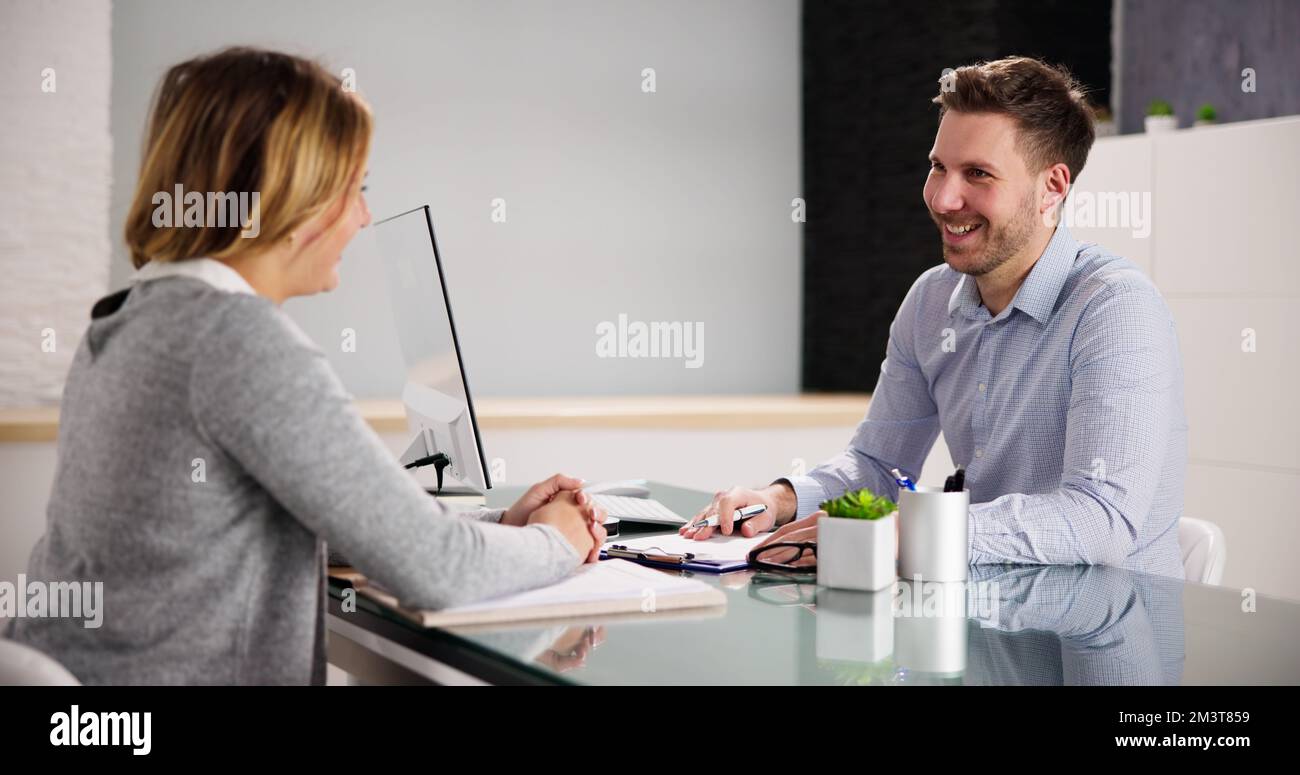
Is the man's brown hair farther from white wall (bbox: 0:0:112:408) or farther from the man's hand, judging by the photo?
white wall (bbox: 0:0:112:408)

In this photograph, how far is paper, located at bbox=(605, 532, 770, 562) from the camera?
1.72 meters

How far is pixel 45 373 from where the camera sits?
399 centimetres

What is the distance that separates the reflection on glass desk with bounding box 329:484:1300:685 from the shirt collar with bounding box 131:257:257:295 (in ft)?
1.27

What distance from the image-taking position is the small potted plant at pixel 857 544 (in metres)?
1.49

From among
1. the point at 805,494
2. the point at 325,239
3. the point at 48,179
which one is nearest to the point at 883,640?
the point at 325,239

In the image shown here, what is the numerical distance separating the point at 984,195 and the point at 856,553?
851 mm

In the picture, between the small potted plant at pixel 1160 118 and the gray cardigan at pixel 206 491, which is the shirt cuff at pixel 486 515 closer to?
the gray cardigan at pixel 206 491

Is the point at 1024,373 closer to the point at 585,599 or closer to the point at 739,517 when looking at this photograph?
the point at 739,517

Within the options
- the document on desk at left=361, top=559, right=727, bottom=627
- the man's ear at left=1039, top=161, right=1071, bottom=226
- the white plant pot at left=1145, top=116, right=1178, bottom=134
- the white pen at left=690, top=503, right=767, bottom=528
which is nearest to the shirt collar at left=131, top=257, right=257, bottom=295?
the document on desk at left=361, top=559, right=727, bottom=627

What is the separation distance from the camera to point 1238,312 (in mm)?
3660

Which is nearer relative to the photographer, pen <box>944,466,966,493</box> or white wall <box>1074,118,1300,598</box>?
pen <box>944,466,966,493</box>

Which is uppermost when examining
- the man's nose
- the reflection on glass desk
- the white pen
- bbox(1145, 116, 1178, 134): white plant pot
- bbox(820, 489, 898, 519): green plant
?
bbox(1145, 116, 1178, 134): white plant pot
